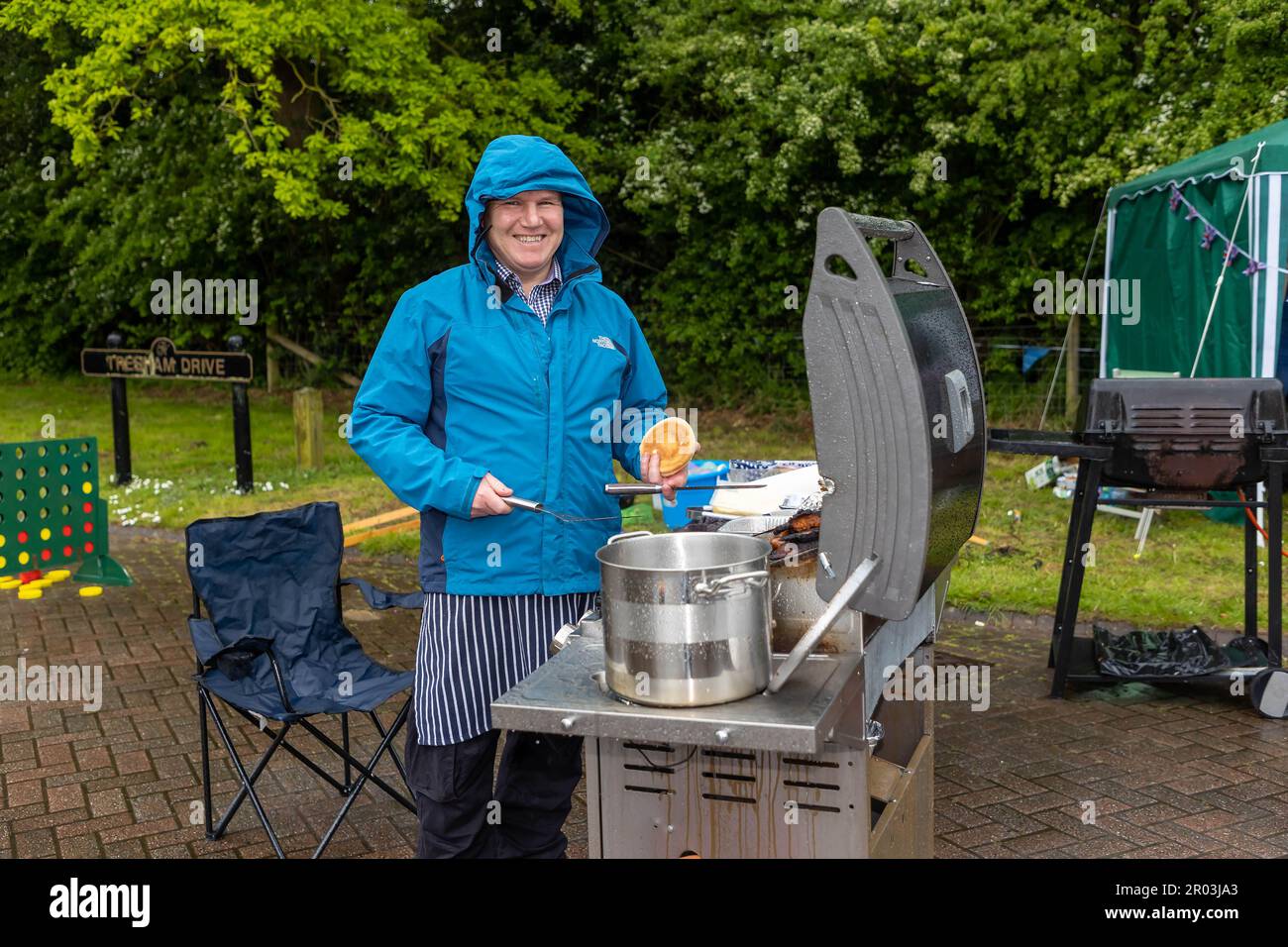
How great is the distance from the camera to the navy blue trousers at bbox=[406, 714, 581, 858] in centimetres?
297

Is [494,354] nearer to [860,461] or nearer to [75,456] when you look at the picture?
[860,461]

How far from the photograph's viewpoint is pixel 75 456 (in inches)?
289

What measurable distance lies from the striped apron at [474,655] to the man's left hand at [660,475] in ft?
1.22

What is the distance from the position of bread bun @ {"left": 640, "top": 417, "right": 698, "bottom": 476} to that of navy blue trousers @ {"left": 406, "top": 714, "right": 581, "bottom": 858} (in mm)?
739

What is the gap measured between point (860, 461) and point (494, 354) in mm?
1012

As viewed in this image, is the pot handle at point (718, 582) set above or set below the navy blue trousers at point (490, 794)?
above

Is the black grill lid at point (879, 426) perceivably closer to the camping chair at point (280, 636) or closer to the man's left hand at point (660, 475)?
the man's left hand at point (660, 475)

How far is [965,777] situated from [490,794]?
2060mm

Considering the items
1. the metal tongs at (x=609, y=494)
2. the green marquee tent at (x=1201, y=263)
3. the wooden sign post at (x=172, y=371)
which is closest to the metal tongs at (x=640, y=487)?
the metal tongs at (x=609, y=494)

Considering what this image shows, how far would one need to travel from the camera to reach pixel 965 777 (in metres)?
4.45

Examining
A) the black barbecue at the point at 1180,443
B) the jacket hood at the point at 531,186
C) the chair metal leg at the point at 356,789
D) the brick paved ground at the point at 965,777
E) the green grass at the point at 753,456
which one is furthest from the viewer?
the green grass at the point at 753,456

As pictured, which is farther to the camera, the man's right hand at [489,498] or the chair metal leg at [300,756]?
the chair metal leg at [300,756]

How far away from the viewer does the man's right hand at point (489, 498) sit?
2.72m

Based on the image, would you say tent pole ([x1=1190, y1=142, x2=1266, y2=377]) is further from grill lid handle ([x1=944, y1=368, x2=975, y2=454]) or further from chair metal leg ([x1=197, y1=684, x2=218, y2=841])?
chair metal leg ([x1=197, y1=684, x2=218, y2=841])
